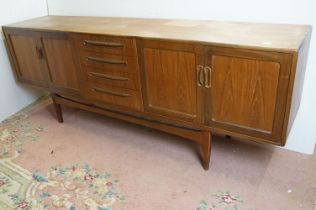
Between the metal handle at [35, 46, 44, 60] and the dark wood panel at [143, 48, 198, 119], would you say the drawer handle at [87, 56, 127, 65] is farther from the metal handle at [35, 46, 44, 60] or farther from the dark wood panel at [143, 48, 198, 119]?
the metal handle at [35, 46, 44, 60]

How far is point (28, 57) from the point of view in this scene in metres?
2.02

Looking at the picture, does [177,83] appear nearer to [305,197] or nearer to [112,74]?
[112,74]

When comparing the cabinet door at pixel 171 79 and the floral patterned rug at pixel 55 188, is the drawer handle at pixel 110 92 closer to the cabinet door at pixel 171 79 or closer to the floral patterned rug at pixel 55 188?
the cabinet door at pixel 171 79

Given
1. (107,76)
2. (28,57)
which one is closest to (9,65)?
(28,57)

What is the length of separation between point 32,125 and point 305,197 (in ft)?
6.26

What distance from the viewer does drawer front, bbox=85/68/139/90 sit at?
1588 mm

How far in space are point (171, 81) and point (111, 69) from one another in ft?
1.26

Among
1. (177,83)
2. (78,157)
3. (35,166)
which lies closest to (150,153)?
(78,157)

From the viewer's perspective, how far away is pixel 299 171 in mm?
1579

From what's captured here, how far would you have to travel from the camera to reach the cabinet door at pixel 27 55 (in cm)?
192

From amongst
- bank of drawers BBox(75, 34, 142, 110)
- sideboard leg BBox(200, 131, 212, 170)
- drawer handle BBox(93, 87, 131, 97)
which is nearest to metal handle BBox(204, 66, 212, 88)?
sideboard leg BBox(200, 131, 212, 170)

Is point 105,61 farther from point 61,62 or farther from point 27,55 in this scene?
point 27,55

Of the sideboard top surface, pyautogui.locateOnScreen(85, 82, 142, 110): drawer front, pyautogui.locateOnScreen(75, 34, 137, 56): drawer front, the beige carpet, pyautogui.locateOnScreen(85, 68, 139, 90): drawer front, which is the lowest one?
the beige carpet

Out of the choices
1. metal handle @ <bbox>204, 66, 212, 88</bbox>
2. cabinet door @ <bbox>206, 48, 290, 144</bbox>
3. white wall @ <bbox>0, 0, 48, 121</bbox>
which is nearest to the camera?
cabinet door @ <bbox>206, 48, 290, 144</bbox>
